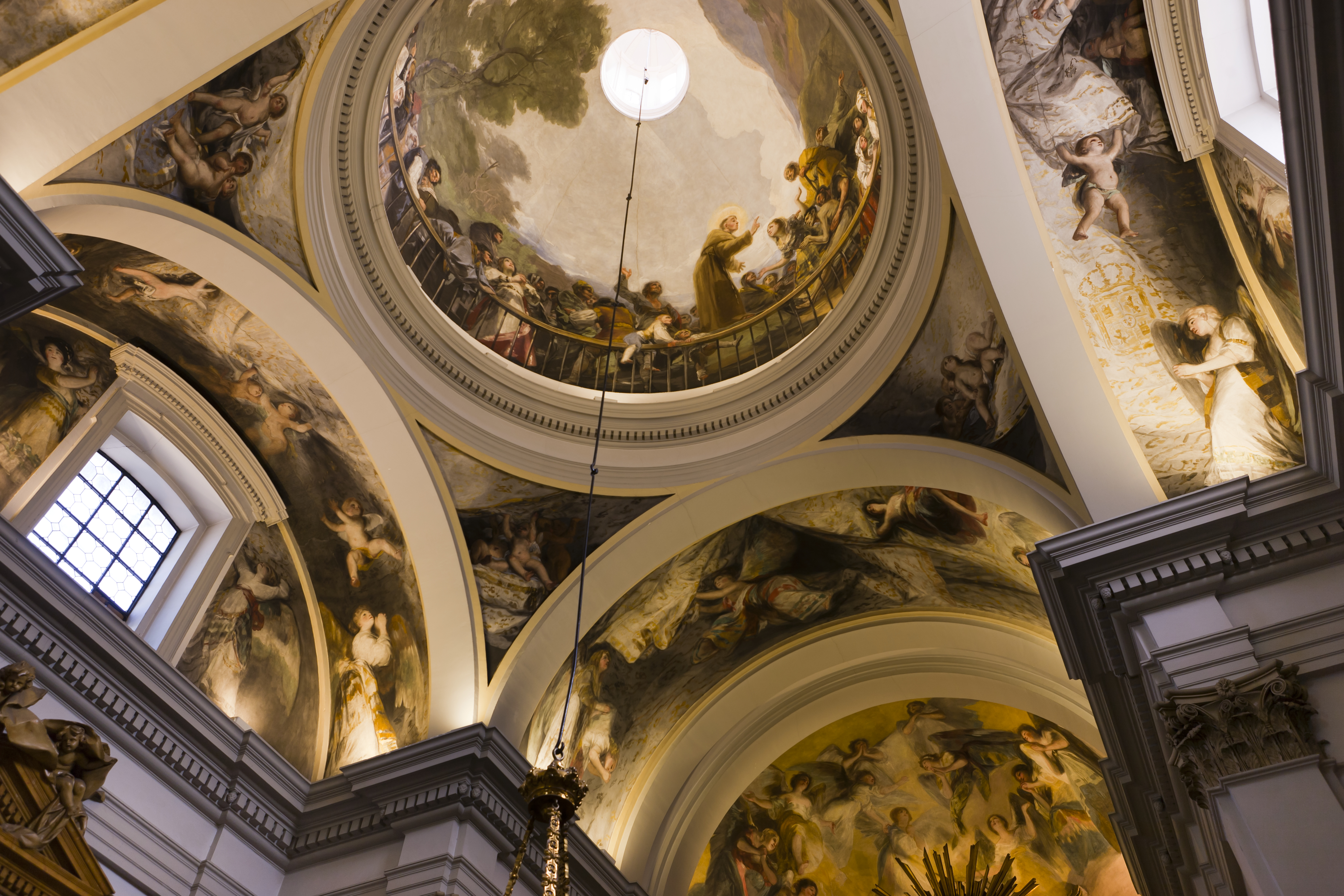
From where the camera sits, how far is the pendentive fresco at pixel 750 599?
10.8m

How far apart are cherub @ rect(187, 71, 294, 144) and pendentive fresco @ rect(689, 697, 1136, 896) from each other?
32.2ft

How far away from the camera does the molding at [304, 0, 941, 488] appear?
9703mm

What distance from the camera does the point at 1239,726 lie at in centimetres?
588

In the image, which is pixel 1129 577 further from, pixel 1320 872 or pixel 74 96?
pixel 74 96

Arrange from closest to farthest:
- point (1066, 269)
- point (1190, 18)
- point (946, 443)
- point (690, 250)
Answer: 1. point (1190, 18)
2. point (1066, 269)
3. point (946, 443)
4. point (690, 250)

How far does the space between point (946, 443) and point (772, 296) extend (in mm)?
3488

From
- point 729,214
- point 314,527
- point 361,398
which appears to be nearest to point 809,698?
point 729,214

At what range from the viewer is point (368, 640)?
10789 mm

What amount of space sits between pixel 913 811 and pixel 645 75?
10827mm

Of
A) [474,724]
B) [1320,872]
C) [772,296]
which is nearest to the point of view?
[1320,872]

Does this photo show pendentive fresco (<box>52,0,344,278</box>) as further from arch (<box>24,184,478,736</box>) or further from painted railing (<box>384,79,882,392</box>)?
painted railing (<box>384,79,882,392</box>)

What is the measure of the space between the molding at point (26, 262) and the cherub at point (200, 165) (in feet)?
7.33

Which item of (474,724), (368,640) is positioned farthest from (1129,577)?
(368,640)

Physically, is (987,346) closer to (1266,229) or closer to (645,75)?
(1266,229)
